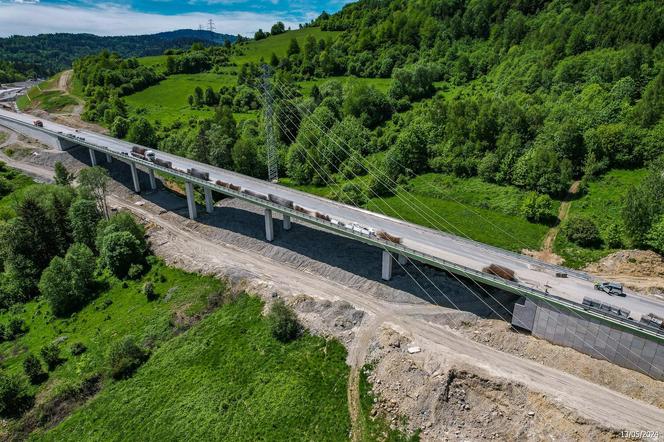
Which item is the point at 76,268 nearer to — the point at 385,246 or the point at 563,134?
the point at 385,246

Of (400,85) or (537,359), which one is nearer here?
(537,359)

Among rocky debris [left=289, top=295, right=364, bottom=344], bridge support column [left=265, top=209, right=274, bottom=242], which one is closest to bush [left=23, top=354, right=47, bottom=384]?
rocky debris [left=289, top=295, right=364, bottom=344]

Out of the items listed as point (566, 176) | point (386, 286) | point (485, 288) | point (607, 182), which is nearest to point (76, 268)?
point (386, 286)

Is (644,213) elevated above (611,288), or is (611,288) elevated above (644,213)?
(644,213)

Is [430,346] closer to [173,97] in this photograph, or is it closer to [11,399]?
[11,399]

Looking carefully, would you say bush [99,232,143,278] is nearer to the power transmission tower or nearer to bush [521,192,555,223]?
the power transmission tower

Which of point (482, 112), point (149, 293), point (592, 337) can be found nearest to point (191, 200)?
point (149, 293)
